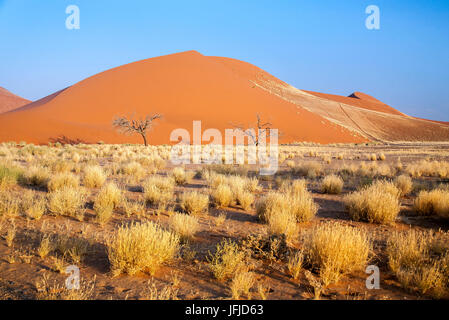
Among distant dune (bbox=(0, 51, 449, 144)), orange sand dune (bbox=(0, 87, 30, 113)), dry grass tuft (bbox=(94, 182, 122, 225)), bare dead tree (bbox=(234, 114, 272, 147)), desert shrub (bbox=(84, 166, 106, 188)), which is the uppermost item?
orange sand dune (bbox=(0, 87, 30, 113))

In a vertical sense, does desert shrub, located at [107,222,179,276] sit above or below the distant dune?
below

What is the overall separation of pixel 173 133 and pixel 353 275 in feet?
135

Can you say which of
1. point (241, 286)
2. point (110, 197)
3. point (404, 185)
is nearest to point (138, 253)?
point (241, 286)

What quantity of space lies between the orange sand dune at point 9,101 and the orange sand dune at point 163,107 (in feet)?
262

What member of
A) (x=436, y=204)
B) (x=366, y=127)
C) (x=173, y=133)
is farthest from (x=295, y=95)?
(x=436, y=204)

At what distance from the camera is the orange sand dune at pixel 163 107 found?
38781 millimetres

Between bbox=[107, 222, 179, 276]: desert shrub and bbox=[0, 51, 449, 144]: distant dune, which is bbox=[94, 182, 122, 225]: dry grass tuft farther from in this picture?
bbox=[0, 51, 449, 144]: distant dune

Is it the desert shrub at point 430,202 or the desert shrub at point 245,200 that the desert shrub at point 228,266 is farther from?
the desert shrub at point 430,202

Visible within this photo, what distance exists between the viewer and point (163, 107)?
50.5 m

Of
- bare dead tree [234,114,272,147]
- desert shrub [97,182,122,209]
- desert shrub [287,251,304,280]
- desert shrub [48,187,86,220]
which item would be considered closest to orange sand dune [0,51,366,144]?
bare dead tree [234,114,272,147]

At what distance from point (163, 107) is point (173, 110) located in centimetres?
204

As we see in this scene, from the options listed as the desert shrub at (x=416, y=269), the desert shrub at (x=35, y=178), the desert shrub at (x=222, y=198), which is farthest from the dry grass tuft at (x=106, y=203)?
the desert shrub at (x=416, y=269)

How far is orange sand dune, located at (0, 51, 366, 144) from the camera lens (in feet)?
127

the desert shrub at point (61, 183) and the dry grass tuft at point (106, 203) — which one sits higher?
the desert shrub at point (61, 183)
